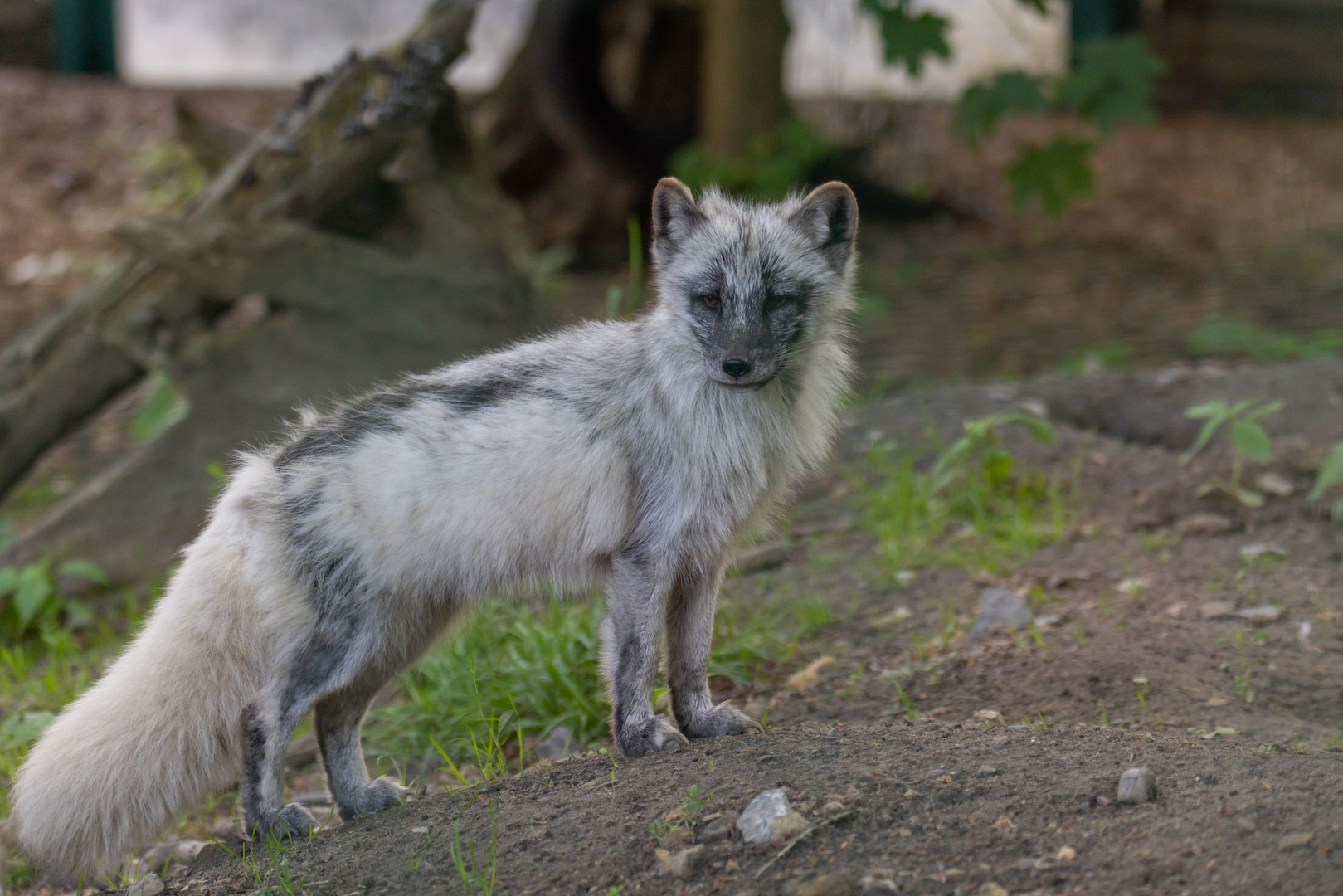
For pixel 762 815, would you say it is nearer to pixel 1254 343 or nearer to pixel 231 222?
pixel 231 222

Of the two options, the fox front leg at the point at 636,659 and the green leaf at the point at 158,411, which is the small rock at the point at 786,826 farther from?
the green leaf at the point at 158,411

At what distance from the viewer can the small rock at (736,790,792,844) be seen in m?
2.66

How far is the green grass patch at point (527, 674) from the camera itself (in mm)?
4023

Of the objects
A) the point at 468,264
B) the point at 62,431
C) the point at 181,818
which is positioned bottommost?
the point at 181,818

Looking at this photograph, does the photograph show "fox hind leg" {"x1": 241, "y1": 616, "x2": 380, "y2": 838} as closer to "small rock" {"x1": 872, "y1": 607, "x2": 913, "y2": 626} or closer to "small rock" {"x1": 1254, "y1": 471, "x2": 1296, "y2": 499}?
"small rock" {"x1": 872, "y1": 607, "x2": 913, "y2": 626}

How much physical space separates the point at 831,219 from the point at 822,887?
201cm

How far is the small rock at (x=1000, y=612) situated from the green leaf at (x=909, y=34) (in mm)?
3818

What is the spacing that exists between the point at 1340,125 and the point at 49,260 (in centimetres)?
1290

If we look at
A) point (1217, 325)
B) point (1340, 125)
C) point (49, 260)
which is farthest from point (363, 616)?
point (1340, 125)

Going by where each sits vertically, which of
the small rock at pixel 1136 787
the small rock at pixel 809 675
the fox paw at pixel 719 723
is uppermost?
the small rock at pixel 1136 787

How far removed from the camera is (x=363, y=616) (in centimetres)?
338

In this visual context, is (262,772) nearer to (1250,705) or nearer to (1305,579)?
(1250,705)

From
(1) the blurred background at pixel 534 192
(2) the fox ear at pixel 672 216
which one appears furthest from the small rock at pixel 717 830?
(1) the blurred background at pixel 534 192

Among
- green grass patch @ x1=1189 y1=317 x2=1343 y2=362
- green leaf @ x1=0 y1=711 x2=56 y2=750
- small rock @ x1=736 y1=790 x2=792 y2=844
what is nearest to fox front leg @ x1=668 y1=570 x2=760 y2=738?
small rock @ x1=736 y1=790 x2=792 y2=844
